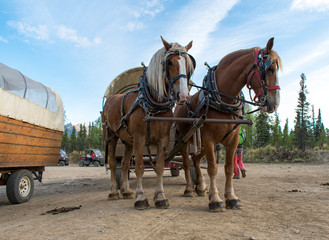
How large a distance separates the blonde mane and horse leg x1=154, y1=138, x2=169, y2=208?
→ 2.59 feet

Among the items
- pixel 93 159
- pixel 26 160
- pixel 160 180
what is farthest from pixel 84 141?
pixel 160 180

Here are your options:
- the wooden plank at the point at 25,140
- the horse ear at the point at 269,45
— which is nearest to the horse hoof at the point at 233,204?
the horse ear at the point at 269,45

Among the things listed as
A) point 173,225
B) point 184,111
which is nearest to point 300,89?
point 184,111

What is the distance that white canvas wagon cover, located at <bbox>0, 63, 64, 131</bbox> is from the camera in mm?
5047

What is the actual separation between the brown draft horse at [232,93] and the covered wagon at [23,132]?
11.9ft

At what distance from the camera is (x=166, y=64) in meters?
3.90

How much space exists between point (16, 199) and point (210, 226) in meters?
4.36

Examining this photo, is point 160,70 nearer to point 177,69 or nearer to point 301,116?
point 177,69

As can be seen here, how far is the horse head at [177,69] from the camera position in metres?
3.56

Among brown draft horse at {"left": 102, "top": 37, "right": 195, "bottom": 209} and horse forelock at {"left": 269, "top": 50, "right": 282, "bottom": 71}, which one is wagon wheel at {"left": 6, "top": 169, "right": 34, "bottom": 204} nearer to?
brown draft horse at {"left": 102, "top": 37, "right": 195, "bottom": 209}

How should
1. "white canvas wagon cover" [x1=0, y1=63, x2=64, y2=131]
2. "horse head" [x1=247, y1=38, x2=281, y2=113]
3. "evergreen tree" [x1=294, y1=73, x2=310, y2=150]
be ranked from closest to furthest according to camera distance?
"horse head" [x1=247, y1=38, x2=281, y2=113]
"white canvas wagon cover" [x1=0, y1=63, x2=64, y2=131]
"evergreen tree" [x1=294, y1=73, x2=310, y2=150]

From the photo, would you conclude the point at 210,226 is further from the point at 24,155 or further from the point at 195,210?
the point at 24,155

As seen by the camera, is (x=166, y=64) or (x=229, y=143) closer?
(x=166, y=64)

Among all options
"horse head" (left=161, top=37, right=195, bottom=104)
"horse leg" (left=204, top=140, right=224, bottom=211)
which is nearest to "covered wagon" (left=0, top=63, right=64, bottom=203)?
"horse head" (left=161, top=37, right=195, bottom=104)
